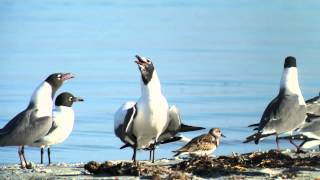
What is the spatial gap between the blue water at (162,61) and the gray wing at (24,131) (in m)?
1.30

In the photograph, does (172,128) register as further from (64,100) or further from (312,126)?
(312,126)

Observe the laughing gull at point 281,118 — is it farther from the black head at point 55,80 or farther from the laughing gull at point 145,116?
the black head at point 55,80

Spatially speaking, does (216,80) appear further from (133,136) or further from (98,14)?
(98,14)

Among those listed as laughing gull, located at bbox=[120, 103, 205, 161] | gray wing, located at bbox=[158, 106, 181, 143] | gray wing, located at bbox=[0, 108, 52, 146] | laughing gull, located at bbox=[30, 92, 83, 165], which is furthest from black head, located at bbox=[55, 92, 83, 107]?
gray wing, located at bbox=[158, 106, 181, 143]

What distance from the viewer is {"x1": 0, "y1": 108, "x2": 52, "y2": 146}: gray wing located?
504 inches

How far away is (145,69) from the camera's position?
498 inches

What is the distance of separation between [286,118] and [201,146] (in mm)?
1458

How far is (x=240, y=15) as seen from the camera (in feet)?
134

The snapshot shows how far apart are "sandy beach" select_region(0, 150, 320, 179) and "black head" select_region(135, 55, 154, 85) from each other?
6.25ft

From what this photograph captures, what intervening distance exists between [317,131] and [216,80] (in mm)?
7795

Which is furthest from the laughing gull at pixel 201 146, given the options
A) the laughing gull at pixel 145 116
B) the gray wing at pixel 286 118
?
the gray wing at pixel 286 118

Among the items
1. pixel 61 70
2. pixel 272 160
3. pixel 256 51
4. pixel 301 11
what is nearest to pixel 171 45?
pixel 256 51

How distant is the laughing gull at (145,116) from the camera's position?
12.4m

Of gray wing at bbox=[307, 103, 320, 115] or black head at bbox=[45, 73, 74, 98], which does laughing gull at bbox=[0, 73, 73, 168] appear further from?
gray wing at bbox=[307, 103, 320, 115]
